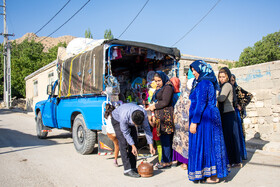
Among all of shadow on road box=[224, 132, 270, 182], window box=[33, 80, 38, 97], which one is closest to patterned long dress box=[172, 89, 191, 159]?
shadow on road box=[224, 132, 270, 182]

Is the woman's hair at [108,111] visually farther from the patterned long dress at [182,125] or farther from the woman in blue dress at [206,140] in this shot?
the woman in blue dress at [206,140]

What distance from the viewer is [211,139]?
3.55m

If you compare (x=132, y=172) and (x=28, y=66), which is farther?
(x=28, y=66)

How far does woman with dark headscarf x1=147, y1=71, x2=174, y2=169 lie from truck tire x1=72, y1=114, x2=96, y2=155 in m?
1.81

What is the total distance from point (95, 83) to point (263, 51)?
2241cm

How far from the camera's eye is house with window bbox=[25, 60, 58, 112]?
19.1 meters

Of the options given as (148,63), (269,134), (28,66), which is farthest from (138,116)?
(28,66)

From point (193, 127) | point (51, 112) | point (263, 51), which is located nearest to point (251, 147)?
point (193, 127)

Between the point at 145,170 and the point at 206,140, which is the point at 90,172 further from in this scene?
the point at 206,140

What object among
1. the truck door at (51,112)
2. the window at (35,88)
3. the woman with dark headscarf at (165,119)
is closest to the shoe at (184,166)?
the woman with dark headscarf at (165,119)

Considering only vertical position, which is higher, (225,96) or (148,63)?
(148,63)

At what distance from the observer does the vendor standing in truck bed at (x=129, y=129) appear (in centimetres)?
379

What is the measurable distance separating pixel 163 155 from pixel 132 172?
2.53 feet

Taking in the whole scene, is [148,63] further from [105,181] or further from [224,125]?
[105,181]
